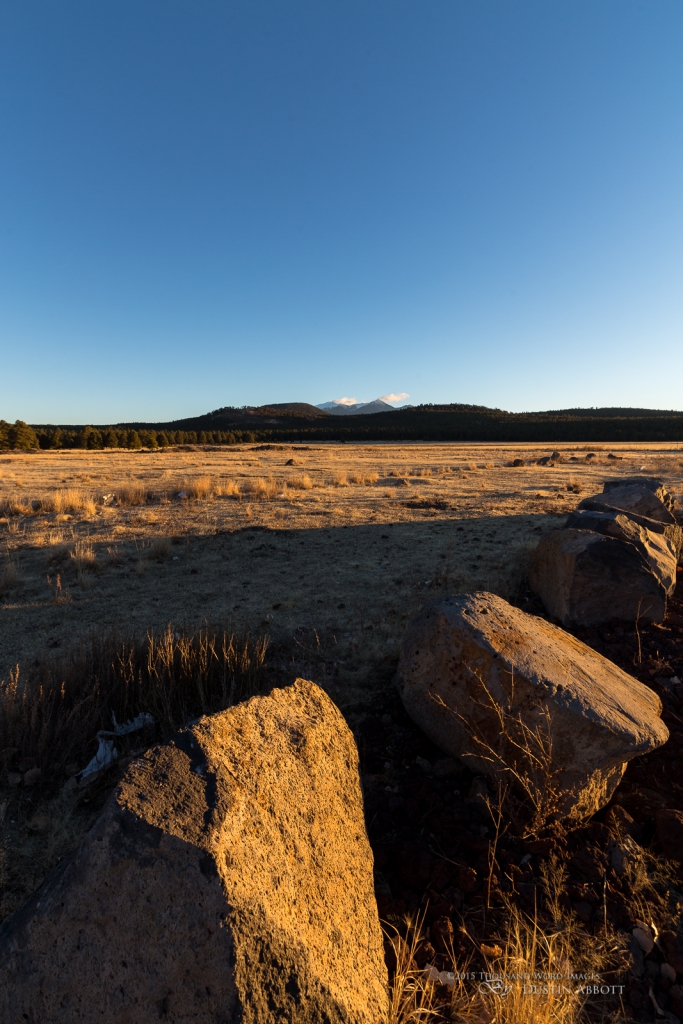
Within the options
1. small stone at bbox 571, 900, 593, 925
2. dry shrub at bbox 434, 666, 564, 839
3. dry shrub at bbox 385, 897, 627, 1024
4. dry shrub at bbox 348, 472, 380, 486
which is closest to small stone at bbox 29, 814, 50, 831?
dry shrub at bbox 385, 897, 627, 1024

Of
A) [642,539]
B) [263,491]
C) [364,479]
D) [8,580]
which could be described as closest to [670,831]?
[642,539]

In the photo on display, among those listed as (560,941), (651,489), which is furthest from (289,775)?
(651,489)

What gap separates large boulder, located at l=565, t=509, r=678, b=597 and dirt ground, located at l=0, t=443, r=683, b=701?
1.29m

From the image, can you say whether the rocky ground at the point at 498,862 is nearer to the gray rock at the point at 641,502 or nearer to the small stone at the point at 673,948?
the small stone at the point at 673,948

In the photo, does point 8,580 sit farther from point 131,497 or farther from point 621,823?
point 621,823

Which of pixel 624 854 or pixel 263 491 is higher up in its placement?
pixel 263 491

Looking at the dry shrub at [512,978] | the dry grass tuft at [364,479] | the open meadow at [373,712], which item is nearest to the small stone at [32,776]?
the open meadow at [373,712]

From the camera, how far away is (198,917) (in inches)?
62.9

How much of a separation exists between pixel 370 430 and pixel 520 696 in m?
92.7

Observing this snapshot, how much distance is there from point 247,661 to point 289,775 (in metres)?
2.18

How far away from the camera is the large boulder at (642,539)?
18.2 ft

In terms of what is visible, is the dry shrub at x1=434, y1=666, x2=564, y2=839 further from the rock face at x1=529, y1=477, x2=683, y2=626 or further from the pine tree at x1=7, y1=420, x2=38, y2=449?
the pine tree at x1=7, y1=420, x2=38, y2=449

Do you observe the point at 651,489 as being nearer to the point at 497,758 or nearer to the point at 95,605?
the point at 497,758

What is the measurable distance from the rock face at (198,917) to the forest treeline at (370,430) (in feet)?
190
